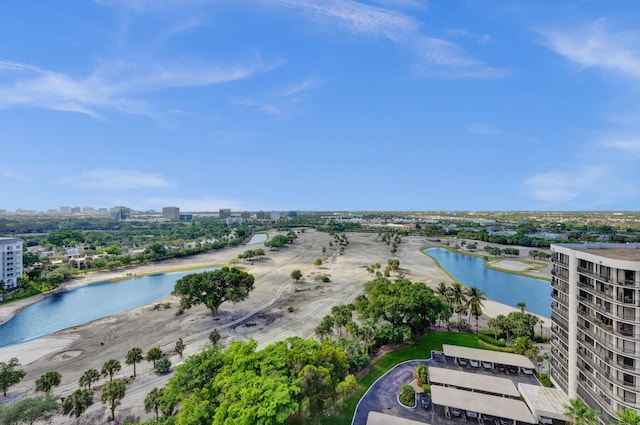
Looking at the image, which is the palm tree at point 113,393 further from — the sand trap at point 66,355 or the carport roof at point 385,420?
the carport roof at point 385,420

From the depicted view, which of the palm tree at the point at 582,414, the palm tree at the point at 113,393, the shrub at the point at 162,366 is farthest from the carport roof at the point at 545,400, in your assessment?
the shrub at the point at 162,366

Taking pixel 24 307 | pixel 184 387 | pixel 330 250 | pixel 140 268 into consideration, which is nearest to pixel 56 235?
pixel 140 268

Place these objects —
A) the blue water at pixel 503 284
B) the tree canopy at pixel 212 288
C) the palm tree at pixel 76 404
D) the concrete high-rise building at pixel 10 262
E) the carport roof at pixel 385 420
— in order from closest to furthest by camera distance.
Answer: the carport roof at pixel 385 420, the palm tree at pixel 76 404, the tree canopy at pixel 212 288, the blue water at pixel 503 284, the concrete high-rise building at pixel 10 262

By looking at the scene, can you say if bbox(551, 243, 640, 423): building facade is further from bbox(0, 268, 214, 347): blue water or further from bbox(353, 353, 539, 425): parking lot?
bbox(0, 268, 214, 347): blue water

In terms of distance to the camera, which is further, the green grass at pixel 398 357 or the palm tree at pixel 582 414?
the green grass at pixel 398 357

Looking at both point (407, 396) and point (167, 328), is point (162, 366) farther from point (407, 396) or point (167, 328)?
point (407, 396)

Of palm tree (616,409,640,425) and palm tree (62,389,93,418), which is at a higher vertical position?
palm tree (616,409,640,425)

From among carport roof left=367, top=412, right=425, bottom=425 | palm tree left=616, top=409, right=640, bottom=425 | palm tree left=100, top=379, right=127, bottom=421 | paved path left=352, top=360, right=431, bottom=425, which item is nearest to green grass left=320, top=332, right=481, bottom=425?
paved path left=352, top=360, right=431, bottom=425
